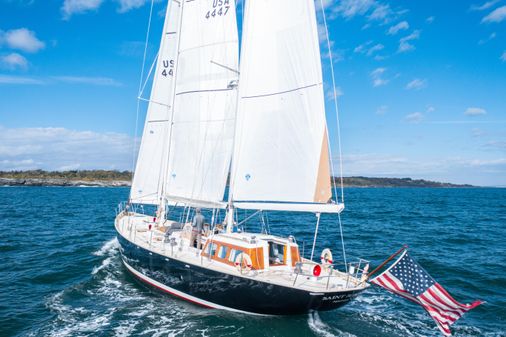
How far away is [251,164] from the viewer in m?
15.9

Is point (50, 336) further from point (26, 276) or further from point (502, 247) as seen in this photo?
point (502, 247)

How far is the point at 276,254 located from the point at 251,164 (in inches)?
156

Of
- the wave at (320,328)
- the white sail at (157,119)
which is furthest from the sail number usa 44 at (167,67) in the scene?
the wave at (320,328)

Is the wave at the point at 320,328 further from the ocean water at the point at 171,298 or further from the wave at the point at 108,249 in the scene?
the wave at the point at 108,249

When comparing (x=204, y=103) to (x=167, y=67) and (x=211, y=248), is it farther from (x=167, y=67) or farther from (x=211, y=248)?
(x=211, y=248)

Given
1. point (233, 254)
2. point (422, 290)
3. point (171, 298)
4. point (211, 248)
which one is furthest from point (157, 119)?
point (422, 290)

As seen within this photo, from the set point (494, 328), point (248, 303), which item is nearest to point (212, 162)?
point (248, 303)

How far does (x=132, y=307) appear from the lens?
15711mm

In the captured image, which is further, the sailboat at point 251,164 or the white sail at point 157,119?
the white sail at point 157,119

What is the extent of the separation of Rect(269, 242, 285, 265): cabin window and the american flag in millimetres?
4239

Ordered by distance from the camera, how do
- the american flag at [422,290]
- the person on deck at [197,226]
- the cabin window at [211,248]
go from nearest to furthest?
1. the american flag at [422,290]
2. the cabin window at [211,248]
3. the person on deck at [197,226]

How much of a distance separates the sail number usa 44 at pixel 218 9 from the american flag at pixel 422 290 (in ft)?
48.1

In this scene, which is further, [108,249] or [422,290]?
[108,249]

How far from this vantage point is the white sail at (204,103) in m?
18.7
